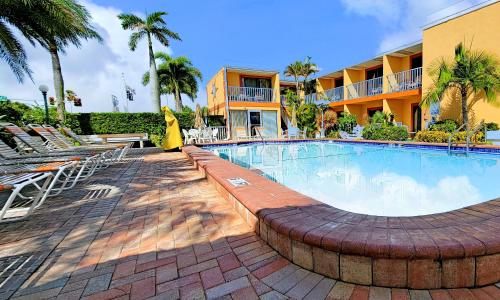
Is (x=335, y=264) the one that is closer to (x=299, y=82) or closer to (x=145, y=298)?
(x=145, y=298)

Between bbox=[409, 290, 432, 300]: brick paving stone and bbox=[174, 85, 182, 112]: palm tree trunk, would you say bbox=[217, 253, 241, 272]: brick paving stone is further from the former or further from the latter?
bbox=[174, 85, 182, 112]: palm tree trunk

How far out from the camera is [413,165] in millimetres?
6922

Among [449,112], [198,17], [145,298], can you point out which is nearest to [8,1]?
[198,17]

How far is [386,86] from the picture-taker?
14586mm

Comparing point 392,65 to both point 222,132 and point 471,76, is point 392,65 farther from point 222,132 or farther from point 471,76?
point 222,132

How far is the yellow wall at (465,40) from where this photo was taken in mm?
9523

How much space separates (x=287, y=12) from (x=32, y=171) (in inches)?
576

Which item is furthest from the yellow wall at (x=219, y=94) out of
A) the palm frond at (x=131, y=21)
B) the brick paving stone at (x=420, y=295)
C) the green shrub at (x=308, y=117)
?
the brick paving stone at (x=420, y=295)

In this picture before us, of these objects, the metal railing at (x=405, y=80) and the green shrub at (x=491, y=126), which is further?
the metal railing at (x=405, y=80)

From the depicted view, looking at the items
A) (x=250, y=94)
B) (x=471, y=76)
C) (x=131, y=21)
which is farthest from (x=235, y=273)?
(x=131, y=21)

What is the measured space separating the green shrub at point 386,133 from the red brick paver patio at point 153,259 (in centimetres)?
1098

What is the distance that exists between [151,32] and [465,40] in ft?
56.9

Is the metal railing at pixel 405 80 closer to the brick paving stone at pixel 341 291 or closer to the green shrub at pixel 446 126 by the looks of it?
the green shrub at pixel 446 126

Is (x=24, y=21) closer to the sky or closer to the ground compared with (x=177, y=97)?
closer to the ground
